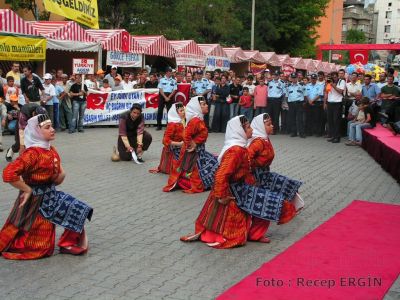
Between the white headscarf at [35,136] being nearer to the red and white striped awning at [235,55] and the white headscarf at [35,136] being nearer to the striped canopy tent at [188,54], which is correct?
the striped canopy tent at [188,54]

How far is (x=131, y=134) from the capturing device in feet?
35.9

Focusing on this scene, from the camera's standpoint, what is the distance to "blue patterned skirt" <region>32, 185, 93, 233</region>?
5.04 metres

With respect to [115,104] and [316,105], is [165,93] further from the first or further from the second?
[316,105]

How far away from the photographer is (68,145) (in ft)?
42.6

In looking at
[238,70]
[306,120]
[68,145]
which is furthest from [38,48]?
[238,70]

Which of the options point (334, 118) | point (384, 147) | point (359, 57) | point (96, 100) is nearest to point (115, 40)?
point (96, 100)

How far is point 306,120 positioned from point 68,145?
7203 millimetres

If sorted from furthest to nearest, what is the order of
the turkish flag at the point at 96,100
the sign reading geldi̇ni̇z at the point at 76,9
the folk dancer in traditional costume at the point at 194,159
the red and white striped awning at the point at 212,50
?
the red and white striped awning at the point at 212,50 < the sign reading geldi̇ni̇z at the point at 76,9 < the turkish flag at the point at 96,100 < the folk dancer in traditional costume at the point at 194,159

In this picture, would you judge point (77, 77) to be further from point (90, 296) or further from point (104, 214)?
point (90, 296)

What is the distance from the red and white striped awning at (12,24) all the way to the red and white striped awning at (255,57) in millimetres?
18113

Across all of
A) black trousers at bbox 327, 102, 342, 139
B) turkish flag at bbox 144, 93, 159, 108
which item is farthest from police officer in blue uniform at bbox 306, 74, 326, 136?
turkish flag at bbox 144, 93, 159, 108

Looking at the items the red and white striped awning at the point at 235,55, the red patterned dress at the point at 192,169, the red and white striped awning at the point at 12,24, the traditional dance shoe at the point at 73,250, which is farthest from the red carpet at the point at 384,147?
the red and white striped awning at the point at 235,55

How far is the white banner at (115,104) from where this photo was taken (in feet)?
54.9

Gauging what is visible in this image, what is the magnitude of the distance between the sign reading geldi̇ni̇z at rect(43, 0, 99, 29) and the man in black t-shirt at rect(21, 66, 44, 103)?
4662 mm
